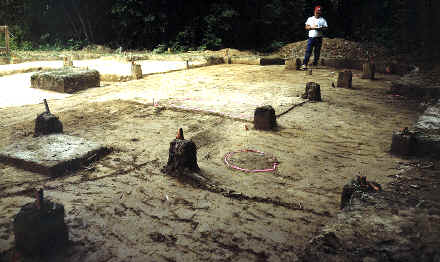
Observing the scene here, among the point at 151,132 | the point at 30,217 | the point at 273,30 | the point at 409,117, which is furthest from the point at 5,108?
the point at 273,30

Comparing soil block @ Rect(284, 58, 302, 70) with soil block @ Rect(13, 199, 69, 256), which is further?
soil block @ Rect(284, 58, 302, 70)

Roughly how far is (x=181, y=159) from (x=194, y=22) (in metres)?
12.4

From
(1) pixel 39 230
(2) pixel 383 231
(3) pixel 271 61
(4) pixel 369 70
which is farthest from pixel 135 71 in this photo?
(2) pixel 383 231

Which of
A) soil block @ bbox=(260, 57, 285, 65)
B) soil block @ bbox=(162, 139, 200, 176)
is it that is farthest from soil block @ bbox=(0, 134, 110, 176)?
soil block @ bbox=(260, 57, 285, 65)

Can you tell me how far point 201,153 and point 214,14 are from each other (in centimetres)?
1152

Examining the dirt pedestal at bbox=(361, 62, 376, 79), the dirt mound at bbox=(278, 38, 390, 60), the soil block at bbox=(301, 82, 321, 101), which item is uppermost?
the dirt mound at bbox=(278, 38, 390, 60)

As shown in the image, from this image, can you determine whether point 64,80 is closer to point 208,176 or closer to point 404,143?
point 208,176

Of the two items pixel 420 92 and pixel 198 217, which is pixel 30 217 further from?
pixel 420 92

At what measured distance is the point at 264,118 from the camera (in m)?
4.07

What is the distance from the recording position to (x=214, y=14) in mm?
13789

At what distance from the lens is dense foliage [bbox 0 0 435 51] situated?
13.6m

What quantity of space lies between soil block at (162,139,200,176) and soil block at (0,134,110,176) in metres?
0.84

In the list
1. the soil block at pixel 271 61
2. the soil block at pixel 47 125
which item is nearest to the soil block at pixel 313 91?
the soil block at pixel 47 125

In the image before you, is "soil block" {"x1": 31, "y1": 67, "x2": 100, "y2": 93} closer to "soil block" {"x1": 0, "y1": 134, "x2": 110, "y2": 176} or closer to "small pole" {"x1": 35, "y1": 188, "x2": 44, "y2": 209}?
"soil block" {"x1": 0, "y1": 134, "x2": 110, "y2": 176}
